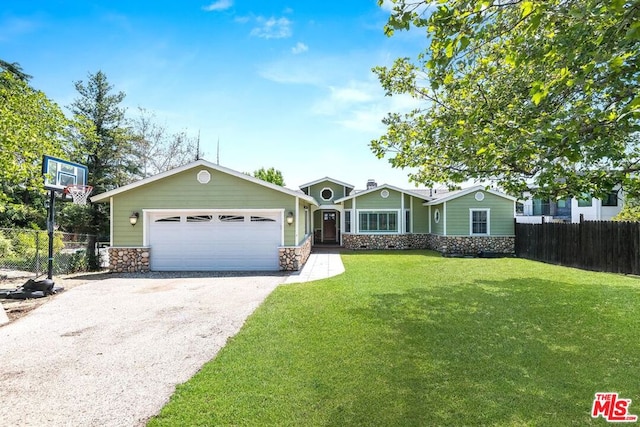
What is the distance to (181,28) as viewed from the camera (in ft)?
29.2

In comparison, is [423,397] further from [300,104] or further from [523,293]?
[300,104]

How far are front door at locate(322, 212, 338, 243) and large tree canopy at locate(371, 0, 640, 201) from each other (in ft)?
51.5

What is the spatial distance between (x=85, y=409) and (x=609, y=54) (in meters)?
6.35

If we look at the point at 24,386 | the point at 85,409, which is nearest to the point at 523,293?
the point at 85,409

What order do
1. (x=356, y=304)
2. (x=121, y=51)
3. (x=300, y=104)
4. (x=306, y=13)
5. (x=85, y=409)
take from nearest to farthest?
(x=85, y=409) < (x=356, y=304) < (x=306, y=13) < (x=121, y=51) < (x=300, y=104)

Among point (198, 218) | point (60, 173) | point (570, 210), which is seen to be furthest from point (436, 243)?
point (60, 173)

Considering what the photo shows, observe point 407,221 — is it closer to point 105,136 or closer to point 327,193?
point 327,193

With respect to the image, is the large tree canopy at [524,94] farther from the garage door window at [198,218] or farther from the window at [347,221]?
the window at [347,221]

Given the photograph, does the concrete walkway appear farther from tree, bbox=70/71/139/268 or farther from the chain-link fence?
tree, bbox=70/71/139/268

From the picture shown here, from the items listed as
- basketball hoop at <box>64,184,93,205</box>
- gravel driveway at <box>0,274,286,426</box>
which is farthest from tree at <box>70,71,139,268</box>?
gravel driveway at <box>0,274,286,426</box>

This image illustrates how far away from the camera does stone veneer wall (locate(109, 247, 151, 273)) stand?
492 inches

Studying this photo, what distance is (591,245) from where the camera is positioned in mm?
12156

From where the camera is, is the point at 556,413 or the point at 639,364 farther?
the point at 639,364

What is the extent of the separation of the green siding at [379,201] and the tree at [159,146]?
42.4 feet
